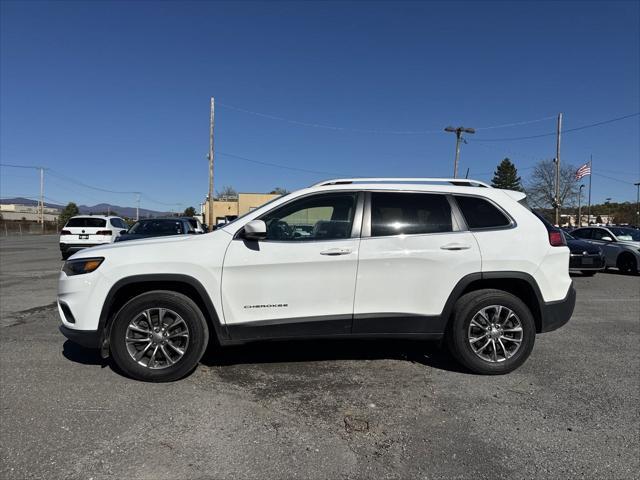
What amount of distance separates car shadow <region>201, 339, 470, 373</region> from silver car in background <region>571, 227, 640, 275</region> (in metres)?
11.8

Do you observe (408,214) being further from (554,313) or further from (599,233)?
(599,233)

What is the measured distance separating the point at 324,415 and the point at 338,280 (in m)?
1.19

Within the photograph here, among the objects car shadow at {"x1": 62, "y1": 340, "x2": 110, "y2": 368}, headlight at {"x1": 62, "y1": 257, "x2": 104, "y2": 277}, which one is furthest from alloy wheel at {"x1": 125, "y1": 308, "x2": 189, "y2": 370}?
car shadow at {"x1": 62, "y1": 340, "x2": 110, "y2": 368}

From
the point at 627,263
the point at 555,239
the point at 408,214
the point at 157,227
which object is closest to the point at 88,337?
the point at 408,214

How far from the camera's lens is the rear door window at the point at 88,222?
16.7 meters

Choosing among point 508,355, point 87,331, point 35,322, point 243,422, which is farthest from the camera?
point 35,322

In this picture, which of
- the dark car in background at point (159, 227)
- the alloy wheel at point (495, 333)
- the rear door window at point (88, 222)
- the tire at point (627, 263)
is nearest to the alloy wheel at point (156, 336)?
the alloy wheel at point (495, 333)

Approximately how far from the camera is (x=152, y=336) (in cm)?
401

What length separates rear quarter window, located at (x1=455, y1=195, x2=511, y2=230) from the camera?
436 cm

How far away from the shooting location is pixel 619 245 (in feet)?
45.8

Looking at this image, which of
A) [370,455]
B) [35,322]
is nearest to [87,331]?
[370,455]

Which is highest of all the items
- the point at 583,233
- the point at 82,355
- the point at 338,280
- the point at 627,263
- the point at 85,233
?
the point at 583,233

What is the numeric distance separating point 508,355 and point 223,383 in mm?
2759

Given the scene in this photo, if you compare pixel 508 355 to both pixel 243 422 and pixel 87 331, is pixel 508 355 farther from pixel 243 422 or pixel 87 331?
pixel 87 331
